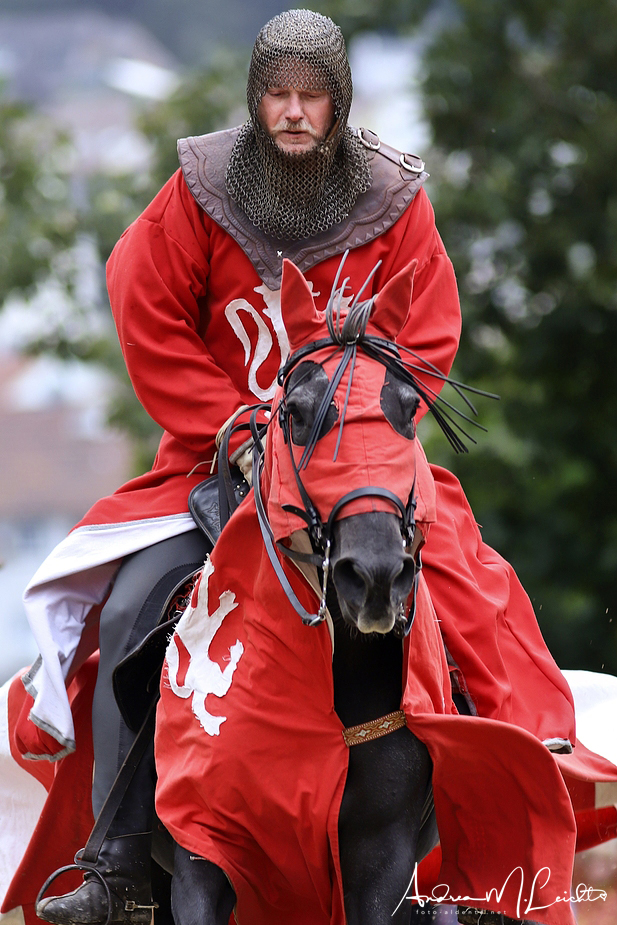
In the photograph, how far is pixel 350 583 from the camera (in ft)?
9.25

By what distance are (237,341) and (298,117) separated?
29.6 inches

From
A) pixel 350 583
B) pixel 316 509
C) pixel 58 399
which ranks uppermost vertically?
pixel 316 509

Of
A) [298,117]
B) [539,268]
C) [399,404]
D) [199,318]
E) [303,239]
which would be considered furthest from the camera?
[539,268]

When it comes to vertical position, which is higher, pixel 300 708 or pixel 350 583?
pixel 350 583

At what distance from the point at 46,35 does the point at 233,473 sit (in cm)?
2959

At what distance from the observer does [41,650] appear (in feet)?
13.5

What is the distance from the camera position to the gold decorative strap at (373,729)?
339cm

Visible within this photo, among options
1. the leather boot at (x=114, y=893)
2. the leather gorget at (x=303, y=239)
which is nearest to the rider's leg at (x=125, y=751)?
the leather boot at (x=114, y=893)

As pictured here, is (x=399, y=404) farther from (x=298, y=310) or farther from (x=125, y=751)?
(x=125, y=751)

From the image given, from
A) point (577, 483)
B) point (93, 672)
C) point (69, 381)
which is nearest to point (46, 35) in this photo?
point (69, 381)

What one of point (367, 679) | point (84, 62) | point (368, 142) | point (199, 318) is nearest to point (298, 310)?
point (367, 679)

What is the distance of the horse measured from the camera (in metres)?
3.13

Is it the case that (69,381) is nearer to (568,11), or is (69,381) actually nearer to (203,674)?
(568,11)

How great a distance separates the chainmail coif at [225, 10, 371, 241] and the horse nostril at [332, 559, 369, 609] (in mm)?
1782
